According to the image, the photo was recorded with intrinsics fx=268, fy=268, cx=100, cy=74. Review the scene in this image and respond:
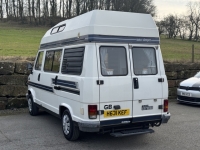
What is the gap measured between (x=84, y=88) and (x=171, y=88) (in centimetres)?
780

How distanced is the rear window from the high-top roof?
0.32 meters

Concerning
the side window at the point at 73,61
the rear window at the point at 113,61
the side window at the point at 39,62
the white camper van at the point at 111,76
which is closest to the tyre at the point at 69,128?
the white camper van at the point at 111,76

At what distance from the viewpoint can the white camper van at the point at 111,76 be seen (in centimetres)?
507

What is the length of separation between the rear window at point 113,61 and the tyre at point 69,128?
4.21ft

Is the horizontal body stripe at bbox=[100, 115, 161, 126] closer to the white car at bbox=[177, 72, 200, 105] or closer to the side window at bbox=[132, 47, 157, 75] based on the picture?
the side window at bbox=[132, 47, 157, 75]

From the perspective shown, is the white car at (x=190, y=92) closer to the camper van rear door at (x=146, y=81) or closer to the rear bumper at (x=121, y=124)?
the rear bumper at (x=121, y=124)

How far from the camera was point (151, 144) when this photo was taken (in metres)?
5.66

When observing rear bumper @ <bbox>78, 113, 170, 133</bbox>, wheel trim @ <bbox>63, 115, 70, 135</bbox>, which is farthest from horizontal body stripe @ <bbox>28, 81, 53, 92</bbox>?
rear bumper @ <bbox>78, 113, 170, 133</bbox>

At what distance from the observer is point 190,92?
10133mm

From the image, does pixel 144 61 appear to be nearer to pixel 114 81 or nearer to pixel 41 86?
pixel 114 81

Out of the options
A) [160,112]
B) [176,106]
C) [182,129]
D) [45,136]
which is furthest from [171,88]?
[45,136]

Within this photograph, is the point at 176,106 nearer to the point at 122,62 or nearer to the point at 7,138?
the point at 122,62

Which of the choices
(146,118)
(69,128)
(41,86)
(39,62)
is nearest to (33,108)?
(41,86)

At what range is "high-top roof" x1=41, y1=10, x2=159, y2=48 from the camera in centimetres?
525
